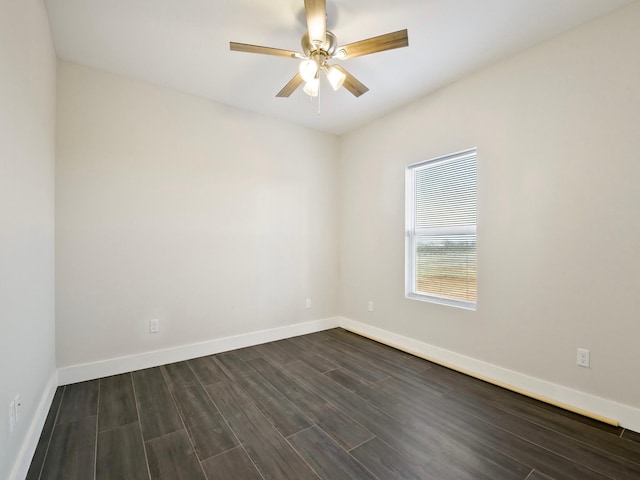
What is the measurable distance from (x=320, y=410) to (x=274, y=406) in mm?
339

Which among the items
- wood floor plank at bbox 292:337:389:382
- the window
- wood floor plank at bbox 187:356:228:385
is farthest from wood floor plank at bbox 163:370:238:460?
the window

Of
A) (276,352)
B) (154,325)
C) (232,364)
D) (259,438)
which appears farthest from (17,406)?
(276,352)

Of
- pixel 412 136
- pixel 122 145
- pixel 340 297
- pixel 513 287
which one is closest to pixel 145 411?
pixel 122 145

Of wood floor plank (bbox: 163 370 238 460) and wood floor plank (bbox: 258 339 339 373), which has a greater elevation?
wood floor plank (bbox: 163 370 238 460)

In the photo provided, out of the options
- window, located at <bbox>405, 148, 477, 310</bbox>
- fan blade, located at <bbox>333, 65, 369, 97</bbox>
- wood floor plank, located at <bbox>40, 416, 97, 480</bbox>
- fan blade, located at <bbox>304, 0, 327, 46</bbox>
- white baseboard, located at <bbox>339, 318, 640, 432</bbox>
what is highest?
fan blade, located at <bbox>304, 0, 327, 46</bbox>

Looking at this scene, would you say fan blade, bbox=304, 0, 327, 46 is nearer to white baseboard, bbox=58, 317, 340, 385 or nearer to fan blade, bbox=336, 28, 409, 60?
fan blade, bbox=336, 28, 409, 60

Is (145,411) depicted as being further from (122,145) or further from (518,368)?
(518,368)

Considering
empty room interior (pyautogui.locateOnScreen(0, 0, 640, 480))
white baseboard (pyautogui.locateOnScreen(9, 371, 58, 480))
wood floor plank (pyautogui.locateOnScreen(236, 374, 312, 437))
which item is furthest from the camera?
wood floor plank (pyautogui.locateOnScreen(236, 374, 312, 437))

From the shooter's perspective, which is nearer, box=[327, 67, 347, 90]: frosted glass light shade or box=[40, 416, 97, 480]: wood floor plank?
box=[40, 416, 97, 480]: wood floor plank

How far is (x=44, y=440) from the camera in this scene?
1.73 meters

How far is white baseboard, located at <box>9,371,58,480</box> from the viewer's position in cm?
139

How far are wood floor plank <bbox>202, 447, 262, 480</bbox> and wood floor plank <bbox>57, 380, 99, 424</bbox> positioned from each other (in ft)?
3.57

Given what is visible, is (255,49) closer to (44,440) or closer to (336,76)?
(336,76)

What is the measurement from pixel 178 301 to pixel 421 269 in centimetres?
258
